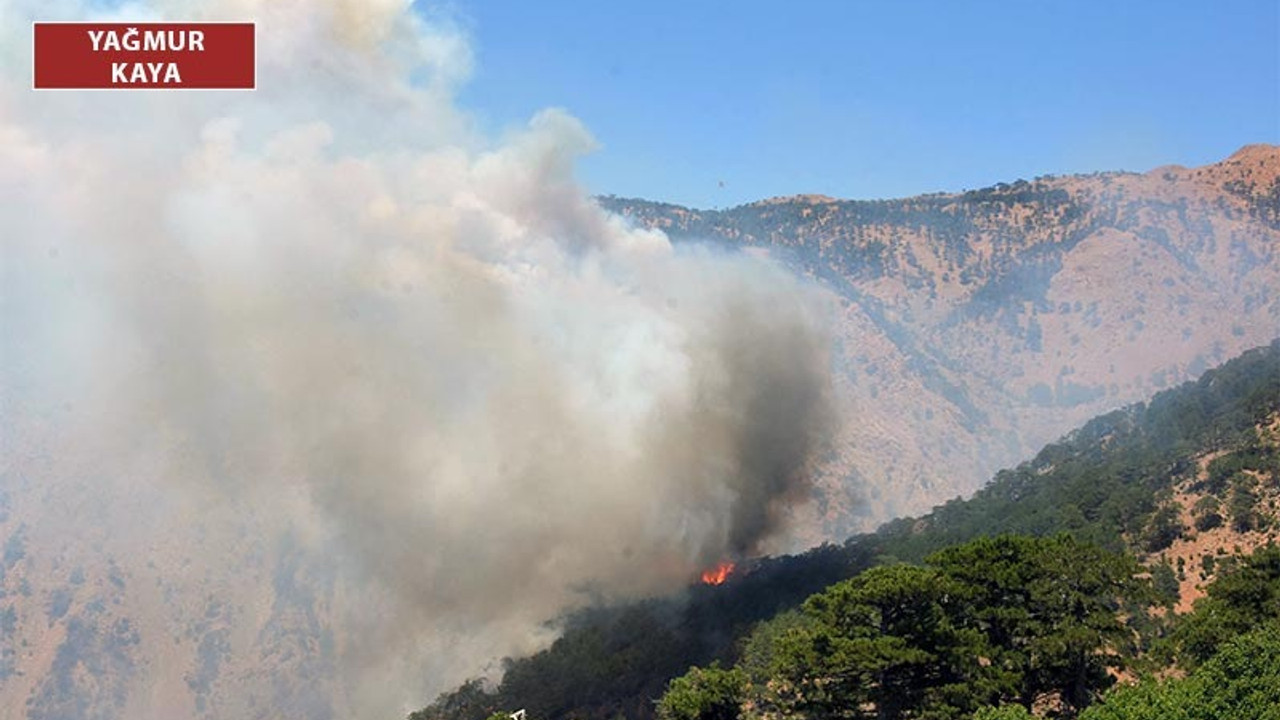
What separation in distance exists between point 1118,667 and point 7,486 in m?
126

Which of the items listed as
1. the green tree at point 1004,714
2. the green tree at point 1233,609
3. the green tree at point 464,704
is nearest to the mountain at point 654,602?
the green tree at point 464,704

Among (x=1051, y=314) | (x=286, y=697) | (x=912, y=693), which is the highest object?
(x=1051, y=314)

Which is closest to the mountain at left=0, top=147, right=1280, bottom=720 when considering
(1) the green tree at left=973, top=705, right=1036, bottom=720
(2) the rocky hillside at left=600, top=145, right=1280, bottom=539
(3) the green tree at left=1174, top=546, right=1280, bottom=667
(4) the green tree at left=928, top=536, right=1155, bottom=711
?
(2) the rocky hillside at left=600, top=145, right=1280, bottom=539

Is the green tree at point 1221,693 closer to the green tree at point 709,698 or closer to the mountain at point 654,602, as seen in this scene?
the green tree at point 709,698

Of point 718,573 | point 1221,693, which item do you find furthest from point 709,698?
point 718,573

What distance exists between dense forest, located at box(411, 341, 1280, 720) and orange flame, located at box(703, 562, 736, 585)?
1.89 m

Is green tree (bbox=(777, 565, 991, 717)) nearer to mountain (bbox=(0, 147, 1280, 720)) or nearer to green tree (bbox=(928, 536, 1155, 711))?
green tree (bbox=(928, 536, 1155, 711))

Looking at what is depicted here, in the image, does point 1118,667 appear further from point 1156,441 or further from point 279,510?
point 279,510

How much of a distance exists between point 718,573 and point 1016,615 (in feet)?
167

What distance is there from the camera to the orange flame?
319ft

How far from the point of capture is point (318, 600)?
406 ft

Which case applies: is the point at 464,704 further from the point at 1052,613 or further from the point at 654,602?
the point at 1052,613

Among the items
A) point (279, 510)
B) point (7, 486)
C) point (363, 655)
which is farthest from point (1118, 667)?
point (7, 486)

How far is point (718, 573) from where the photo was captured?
3885 inches
